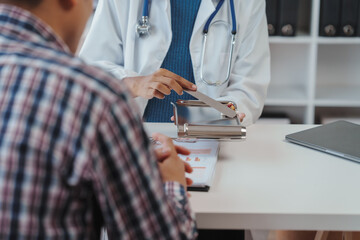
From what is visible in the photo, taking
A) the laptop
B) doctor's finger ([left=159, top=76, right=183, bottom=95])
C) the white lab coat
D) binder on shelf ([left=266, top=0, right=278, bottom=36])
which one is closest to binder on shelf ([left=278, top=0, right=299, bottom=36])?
binder on shelf ([left=266, top=0, right=278, bottom=36])

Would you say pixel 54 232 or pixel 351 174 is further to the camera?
pixel 351 174

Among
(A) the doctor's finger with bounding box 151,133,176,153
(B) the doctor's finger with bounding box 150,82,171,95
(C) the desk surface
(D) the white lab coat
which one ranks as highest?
(D) the white lab coat

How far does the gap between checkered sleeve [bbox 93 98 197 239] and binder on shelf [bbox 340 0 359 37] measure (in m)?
1.88

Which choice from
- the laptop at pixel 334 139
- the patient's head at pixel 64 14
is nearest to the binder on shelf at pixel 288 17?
the laptop at pixel 334 139

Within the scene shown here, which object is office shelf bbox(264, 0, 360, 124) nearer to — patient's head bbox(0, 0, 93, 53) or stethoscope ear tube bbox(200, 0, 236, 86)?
stethoscope ear tube bbox(200, 0, 236, 86)

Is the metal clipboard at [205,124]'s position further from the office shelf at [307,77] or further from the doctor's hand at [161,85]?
the office shelf at [307,77]

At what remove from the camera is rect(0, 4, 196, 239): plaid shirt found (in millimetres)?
549

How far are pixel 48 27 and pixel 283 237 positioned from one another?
1.21m

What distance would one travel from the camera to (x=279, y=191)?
0.94m

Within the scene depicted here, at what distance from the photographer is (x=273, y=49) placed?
2.62 meters

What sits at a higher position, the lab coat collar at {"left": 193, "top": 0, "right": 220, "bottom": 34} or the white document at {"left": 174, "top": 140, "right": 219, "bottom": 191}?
the lab coat collar at {"left": 193, "top": 0, "right": 220, "bottom": 34}

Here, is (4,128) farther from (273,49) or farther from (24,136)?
(273,49)

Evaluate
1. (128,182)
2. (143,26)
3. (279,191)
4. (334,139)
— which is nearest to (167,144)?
(279,191)

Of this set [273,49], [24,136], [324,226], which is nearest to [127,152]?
[24,136]
